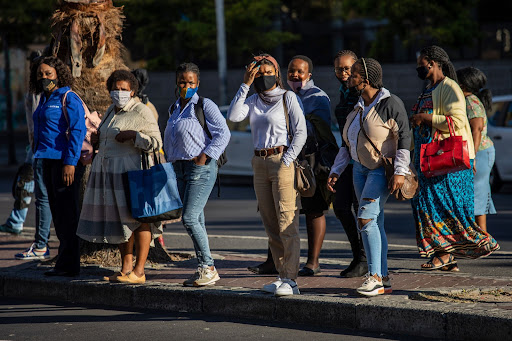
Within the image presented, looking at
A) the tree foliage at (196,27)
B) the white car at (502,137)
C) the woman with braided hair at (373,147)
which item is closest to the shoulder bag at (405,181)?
the woman with braided hair at (373,147)

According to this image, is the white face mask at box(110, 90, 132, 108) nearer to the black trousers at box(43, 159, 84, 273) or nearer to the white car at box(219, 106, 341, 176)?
the black trousers at box(43, 159, 84, 273)

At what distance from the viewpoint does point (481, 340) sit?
573 cm

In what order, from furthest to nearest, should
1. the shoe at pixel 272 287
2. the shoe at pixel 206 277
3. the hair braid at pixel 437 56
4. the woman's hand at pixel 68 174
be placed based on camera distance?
the woman's hand at pixel 68 174 → the hair braid at pixel 437 56 → the shoe at pixel 206 277 → the shoe at pixel 272 287

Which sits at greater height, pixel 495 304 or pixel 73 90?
pixel 73 90

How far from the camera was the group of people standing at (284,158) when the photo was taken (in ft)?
22.2

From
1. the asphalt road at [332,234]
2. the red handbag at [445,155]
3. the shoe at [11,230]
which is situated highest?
the red handbag at [445,155]

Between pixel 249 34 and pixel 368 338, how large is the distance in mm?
21436

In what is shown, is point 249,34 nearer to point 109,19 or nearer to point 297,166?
point 109,19

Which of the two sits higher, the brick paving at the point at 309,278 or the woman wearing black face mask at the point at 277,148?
the woman wearing black face mask at the point at 277,148

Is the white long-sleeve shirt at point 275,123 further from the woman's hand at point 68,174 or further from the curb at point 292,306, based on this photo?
the woman's hand at point 68,174

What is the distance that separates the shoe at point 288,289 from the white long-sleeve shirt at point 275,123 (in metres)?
0.88

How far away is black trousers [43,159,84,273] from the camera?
7.91 metres

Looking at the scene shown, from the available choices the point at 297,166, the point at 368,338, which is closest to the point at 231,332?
the point at 368,338

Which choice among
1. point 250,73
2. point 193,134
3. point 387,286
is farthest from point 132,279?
point 387,286
